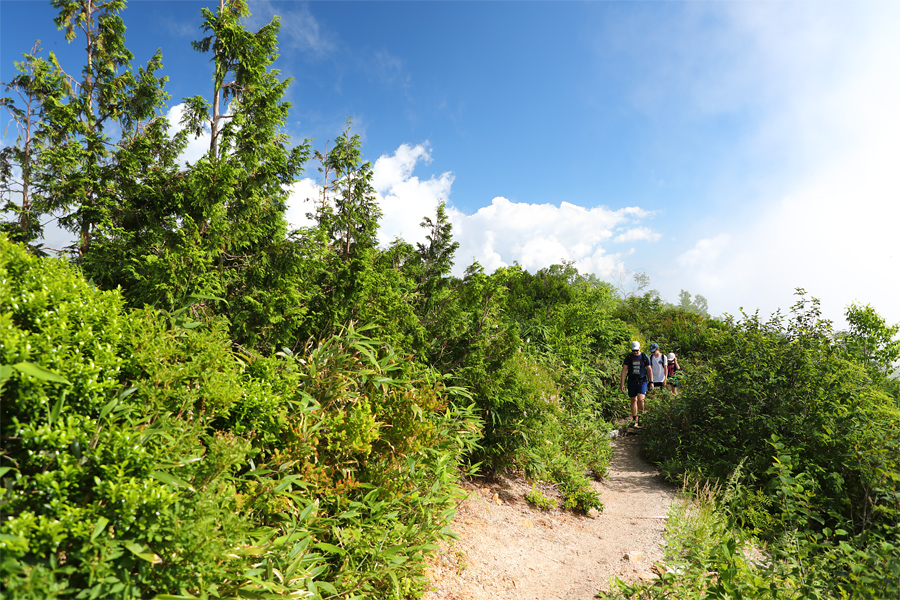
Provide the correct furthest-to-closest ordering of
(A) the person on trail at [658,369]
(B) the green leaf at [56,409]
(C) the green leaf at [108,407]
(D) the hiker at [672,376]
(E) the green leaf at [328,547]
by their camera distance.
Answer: (A) the person on trail at [658,369]
(D) the hiker at [672,376]
(E) the green leaf at [328,547]
(C) the green leaf at [108,407]
(B) the green leaf at [56,409]

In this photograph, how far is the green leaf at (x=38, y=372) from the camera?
1450 millimetres

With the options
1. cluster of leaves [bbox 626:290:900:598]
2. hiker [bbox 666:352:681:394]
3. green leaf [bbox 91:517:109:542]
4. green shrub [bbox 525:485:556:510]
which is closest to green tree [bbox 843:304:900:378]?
cluster of leaves [bbox 626:290:900:598]

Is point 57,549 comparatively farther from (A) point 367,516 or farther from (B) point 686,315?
(B) point 686,315

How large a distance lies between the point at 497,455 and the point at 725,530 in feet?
7.05

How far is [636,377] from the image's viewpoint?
798 centimetres

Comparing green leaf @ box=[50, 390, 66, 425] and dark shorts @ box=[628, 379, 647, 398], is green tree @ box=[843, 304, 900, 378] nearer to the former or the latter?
dark shorts @ box=[628, 379, 647, 398]

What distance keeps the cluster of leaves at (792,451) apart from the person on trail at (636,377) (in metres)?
1.02

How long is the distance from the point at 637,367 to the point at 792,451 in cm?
343

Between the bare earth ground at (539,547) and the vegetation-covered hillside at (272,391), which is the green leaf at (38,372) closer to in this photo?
the vegetation-covered hillside at (272,391)

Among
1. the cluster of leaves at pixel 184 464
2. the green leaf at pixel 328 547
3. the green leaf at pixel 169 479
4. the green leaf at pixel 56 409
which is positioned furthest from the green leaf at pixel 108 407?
the green leaf at pixel 328 547

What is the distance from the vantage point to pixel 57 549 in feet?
4.76

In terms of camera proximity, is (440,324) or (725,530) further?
(440,324)

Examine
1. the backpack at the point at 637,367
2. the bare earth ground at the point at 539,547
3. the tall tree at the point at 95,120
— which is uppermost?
the tall tree at the point at 95,120

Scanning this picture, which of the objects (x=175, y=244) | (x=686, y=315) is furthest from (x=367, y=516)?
(x=686, y=315)
